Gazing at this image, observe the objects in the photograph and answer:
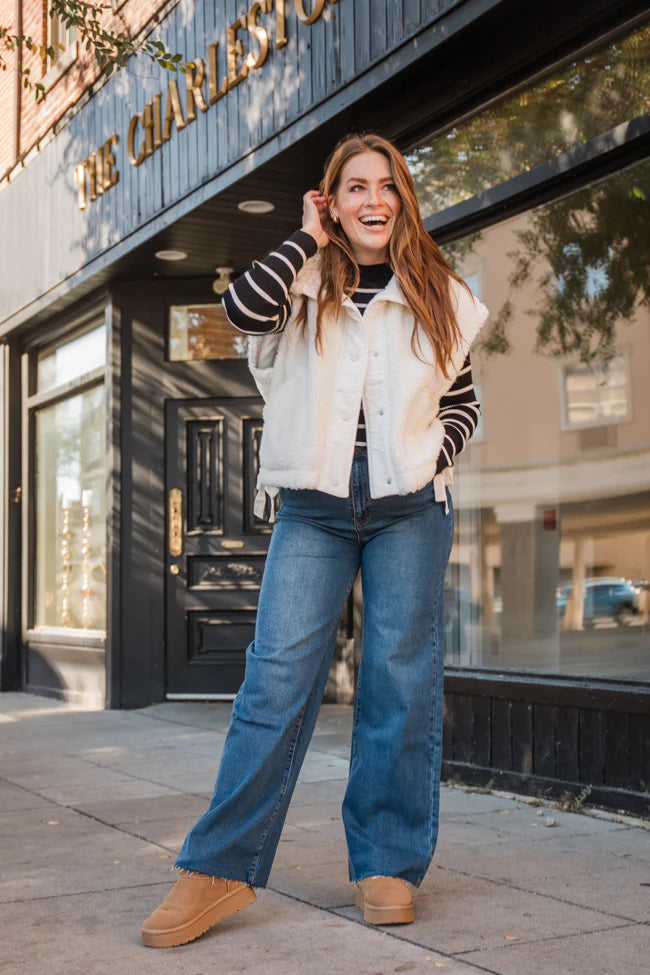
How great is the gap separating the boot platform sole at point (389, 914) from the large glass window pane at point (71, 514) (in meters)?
6.68

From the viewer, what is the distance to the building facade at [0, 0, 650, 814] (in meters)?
5.15

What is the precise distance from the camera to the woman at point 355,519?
Result: 3068mm

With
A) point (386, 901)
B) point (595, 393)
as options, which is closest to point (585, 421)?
point (595, 393)

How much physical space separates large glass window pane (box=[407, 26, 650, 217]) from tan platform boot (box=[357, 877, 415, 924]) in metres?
3.20

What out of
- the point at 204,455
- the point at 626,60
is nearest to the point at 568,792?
the point at 626,60

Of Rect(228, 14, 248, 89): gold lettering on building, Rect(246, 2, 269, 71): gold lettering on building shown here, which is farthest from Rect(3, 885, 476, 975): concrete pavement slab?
Rect(228, 14, 248, 89): gold lettering on building

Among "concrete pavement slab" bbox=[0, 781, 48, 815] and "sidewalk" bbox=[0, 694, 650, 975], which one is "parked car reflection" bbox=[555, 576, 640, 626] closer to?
"sidewalk" bbox=[0, 694, 650, 975]

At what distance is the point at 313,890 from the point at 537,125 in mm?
3444

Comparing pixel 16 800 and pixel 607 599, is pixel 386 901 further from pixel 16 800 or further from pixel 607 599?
pixel 607 599

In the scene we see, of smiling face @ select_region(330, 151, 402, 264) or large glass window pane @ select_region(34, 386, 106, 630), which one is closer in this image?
smiling face @ select_region(330, 151, 402, 264)

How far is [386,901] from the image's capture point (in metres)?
3.10

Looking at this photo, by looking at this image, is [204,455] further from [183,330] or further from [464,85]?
[464,85]

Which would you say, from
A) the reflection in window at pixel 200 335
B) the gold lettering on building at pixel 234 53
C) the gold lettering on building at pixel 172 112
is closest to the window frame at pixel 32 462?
the reflection in window at pixel 200 335

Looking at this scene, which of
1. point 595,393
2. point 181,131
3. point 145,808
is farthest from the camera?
point 181,131
